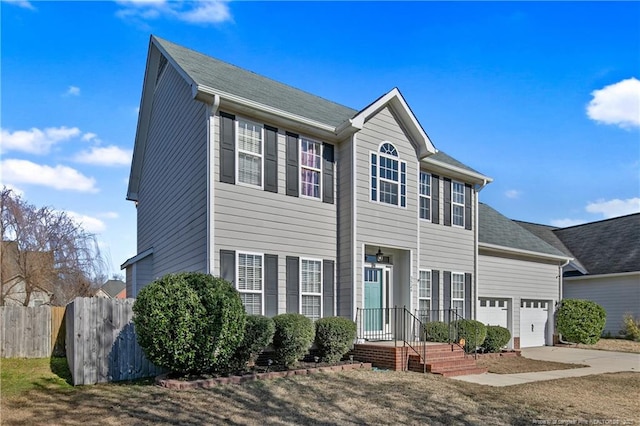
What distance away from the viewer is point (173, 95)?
13.5 m

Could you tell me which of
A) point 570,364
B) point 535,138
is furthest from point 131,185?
point 570,364

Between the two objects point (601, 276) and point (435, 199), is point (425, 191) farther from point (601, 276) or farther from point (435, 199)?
point (601, 276)

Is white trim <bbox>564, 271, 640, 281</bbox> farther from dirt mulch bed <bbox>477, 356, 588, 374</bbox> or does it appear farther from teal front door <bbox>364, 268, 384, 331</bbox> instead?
teal front door <bbox>364, 268, 384, 331</bbox>

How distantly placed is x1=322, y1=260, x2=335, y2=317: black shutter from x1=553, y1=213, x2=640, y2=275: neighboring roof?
1639 centimetres

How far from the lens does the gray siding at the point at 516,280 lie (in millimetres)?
17984

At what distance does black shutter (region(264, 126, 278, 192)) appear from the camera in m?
11.6

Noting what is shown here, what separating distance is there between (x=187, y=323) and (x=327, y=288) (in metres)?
4.66

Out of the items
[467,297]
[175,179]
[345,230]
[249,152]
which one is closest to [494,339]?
[467,297]

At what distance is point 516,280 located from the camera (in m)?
19.2

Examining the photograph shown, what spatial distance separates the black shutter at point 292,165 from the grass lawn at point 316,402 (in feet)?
14.6

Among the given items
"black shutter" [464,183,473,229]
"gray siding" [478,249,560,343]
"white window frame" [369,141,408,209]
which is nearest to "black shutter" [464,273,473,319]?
"gray siding" [478,249,560,343]

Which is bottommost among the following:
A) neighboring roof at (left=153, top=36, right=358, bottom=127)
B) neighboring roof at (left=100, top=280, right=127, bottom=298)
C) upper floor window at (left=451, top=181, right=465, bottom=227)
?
neighboring roof at (left=100, top=280, right=127, bottom=298)

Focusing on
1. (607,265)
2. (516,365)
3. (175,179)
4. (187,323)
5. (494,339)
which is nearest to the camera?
(187,323)

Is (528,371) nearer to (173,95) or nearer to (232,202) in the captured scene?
(232,202)
